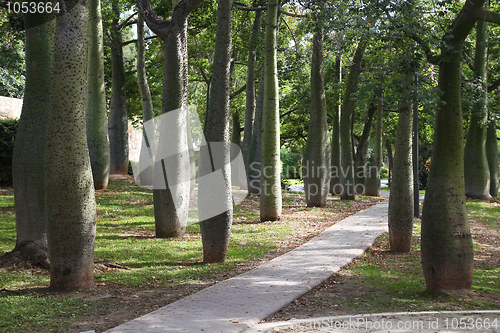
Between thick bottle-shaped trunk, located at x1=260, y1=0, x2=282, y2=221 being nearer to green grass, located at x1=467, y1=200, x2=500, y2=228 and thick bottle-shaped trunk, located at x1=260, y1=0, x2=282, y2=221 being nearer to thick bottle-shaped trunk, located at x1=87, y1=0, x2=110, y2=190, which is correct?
thick bottle-shaped trunk, located at x1=87, y1=0, x2=110, y2=190

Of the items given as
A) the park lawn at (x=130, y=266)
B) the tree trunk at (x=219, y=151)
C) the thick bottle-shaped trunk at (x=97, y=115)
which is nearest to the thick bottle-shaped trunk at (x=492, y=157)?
the park lawn at (x=130, y=266)

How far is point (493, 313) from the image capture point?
649 cm

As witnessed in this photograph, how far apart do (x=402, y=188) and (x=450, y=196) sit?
3.65 meters

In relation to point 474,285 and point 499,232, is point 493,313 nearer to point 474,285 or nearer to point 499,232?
point 474,285

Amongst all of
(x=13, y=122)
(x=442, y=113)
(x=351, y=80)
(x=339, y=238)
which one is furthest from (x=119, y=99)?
(x=442, y=113)

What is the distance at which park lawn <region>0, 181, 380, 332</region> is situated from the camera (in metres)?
6.50

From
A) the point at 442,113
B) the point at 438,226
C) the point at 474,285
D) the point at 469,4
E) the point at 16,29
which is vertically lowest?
the point at 474,285

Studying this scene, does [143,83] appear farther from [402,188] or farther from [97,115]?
[402,188]

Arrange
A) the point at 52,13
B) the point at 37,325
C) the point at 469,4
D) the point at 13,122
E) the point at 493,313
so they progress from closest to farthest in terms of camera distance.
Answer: the point at 37,325
the point at 493,313
the point at 469,4
the point at 52,13
the point at 13,122

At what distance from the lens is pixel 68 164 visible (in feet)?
24.3

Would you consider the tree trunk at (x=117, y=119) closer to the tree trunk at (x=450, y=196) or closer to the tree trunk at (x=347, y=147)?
the tree trunk at (x=347, y=147)

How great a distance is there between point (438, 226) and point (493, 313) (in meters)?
1.39

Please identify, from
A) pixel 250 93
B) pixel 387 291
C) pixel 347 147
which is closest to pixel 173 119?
pixel 387 291

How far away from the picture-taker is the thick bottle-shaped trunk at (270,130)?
15.2 m
